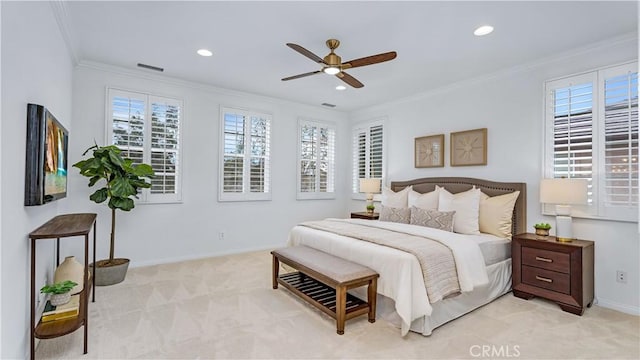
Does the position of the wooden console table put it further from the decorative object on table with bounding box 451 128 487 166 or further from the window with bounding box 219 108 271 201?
the decorative object on table with bounding box 451 128 487 166

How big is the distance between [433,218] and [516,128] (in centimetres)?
158

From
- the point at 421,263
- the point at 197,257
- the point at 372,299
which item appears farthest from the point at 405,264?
the point at 197,257

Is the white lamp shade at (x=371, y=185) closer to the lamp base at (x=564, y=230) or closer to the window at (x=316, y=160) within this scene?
the window at (x=316, y=160)

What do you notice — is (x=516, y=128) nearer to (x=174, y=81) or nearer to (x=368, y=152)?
(x=368, y=152)

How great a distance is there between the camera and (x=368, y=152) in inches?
240

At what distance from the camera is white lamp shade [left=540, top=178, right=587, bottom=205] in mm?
3049

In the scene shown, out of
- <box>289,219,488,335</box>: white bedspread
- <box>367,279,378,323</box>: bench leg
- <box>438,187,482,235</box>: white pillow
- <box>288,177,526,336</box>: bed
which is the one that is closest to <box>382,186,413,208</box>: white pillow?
<box>438,187,482,235</box>: white pillow

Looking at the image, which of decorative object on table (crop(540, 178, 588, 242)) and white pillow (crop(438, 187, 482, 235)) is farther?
white pillow (crop(438, 187, 482, 235))

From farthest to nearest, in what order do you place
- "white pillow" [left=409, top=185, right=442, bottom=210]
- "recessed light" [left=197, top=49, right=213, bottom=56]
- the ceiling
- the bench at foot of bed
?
"white pillow" [left=409, top=185, right=442, bottom=210], "recessed light" [left=197, top=49, right=213, bottom=56], the ceiling, the bench at foot of bed

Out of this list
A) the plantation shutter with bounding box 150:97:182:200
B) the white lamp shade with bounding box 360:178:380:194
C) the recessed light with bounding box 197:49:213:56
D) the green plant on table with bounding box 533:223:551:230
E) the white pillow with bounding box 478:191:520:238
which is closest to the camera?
the green plant on table with bounding box 533:223:551:230

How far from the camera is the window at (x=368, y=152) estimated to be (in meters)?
5.85

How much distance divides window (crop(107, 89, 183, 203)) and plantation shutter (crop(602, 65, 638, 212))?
17.4 ft

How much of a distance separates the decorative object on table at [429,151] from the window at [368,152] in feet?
2.62

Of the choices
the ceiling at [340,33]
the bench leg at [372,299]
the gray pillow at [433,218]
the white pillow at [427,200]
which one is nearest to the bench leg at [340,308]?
the bench leg at [372,299]
